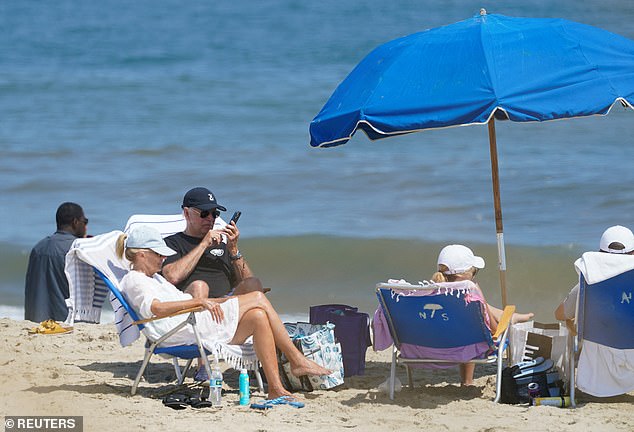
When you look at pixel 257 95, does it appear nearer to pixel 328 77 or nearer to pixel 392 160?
pixel 328 77

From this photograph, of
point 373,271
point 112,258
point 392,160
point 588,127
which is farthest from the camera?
point 588,127

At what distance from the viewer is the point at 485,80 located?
496 centimetres

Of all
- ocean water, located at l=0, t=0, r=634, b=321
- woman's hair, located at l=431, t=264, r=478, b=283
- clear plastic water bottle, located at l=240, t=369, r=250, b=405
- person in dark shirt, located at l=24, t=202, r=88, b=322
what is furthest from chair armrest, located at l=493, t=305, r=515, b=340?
person in dark shirt, located at l=24, t=202, r=88, b=322

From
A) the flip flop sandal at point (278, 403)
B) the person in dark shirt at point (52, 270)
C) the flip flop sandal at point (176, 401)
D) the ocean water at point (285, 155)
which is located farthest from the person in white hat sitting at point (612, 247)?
the person in dark shirt at point (52, 270)

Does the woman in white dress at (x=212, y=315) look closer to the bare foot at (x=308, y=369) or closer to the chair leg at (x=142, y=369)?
the bare foot at (x=308, y=369)

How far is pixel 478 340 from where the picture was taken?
5.25 m

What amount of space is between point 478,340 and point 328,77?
51.9 feet

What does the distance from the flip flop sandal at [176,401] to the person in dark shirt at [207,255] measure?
837mm

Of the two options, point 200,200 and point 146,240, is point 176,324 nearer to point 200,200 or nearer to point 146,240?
point 146,240

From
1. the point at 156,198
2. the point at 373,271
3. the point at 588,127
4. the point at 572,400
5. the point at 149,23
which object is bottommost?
the point at 572,400

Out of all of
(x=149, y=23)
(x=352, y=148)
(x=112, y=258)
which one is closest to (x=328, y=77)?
(x=352, y=148)

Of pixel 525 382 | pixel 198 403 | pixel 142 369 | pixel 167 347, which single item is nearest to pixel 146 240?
pixel 167 347

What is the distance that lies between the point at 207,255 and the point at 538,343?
1989 mm

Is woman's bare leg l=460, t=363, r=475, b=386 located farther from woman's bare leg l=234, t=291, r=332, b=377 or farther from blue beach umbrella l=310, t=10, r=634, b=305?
blue beach umbrella l=310, t=10, r=634, b=305
